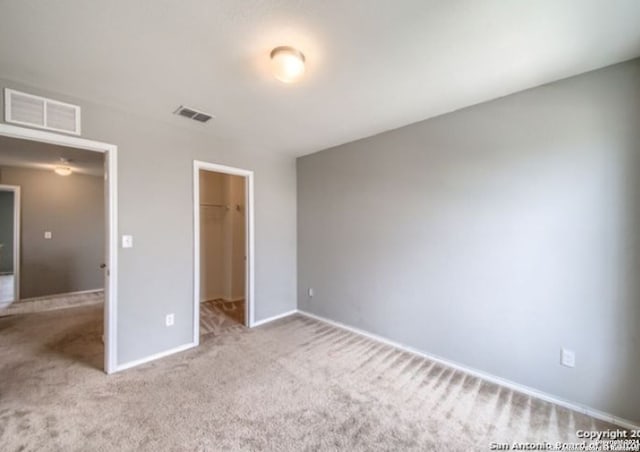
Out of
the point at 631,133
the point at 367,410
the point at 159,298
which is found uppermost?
the point at 631,133

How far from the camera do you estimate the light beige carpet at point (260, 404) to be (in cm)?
170

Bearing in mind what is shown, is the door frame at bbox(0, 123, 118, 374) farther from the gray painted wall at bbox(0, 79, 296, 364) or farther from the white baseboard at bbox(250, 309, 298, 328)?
the white baseboard at bbox(250, 309, 298, 328)

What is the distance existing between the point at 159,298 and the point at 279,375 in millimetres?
1485

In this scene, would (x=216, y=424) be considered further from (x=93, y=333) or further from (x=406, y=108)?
(x=406, y=108)

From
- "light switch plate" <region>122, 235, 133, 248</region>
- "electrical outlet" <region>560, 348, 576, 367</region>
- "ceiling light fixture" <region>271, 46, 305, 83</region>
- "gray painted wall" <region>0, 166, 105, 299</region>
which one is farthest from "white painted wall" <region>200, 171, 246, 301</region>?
"electrical outlet" <region>560, 348, 576, 367</region>

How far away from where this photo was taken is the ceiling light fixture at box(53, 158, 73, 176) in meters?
4.56

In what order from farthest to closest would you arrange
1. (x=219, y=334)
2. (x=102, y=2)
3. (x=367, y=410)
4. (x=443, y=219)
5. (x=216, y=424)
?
(x=219, y=334) → (x=443, y=219) → (x=367, y=410) → (x=216, y=424) → (x=102, y=2)

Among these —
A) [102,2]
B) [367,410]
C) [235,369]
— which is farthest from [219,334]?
[102,2]

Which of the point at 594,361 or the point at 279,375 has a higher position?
the point at 594,361

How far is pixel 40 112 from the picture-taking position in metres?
2.14

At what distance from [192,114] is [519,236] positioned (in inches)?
126

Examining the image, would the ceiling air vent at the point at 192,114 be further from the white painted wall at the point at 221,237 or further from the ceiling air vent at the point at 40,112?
the white painted wall at the point at 221,237

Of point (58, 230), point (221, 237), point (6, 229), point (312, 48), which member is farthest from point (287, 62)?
point (6, 229)

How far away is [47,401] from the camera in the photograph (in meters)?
2.04
